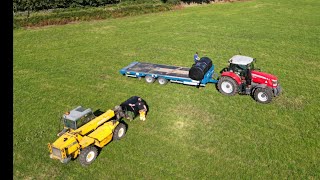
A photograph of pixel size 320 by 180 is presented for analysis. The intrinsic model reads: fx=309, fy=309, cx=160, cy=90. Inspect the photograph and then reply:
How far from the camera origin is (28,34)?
94.1 ft

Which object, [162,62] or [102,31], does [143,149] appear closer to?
[162,62]

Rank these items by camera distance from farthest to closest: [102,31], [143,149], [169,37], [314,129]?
1. [102,31]
2. [169,37]
3. [314,129]
4. [143,149]

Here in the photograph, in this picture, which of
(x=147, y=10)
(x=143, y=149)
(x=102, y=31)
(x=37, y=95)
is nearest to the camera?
(x=143, y=149)

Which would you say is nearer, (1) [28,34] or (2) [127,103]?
(2) [127,103]

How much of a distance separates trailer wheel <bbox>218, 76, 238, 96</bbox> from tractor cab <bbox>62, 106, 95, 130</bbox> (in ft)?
23.1

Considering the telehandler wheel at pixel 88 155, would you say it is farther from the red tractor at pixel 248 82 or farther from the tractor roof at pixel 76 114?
the red tractor at pixel 248 82

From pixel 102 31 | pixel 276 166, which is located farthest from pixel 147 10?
pixel 276 166

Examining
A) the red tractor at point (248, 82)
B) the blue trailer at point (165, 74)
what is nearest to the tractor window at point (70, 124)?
the blue trailer at point (165, 74)

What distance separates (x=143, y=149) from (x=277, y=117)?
6.45 metres

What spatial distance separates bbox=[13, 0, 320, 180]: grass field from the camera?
11.5 meters

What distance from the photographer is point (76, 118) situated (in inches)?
472

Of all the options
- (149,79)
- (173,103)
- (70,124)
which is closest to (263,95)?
(173,103)

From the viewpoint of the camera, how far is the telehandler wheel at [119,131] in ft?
41.2

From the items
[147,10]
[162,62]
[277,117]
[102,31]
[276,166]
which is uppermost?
[147,10]
